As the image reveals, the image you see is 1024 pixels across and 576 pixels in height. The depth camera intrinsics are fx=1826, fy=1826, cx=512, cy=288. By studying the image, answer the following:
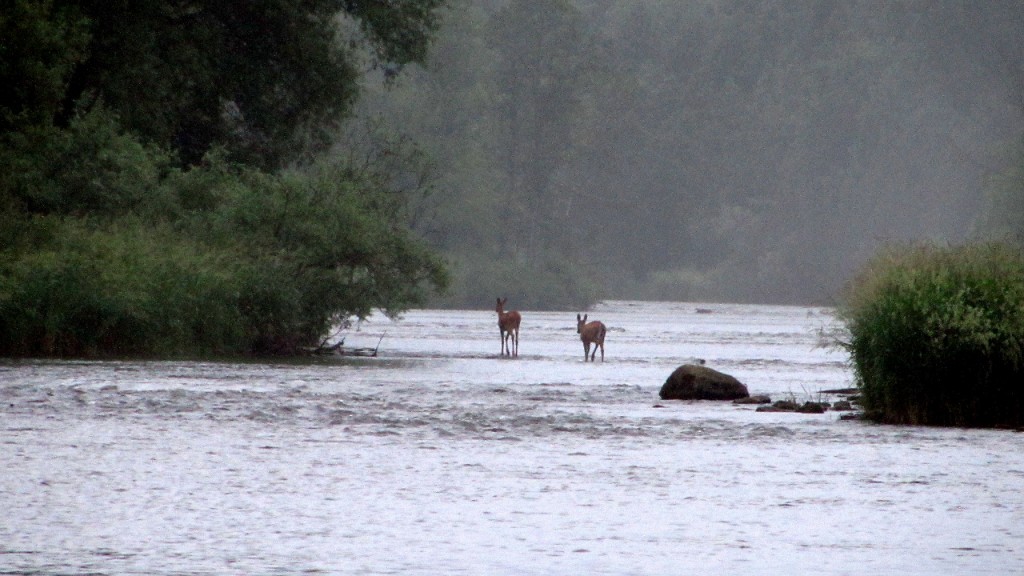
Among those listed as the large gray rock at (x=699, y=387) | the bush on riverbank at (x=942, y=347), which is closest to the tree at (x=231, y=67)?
the large gray rock at (x=699, y=387)

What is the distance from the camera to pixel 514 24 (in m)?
104

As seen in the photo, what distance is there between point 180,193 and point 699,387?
15784 millimetres

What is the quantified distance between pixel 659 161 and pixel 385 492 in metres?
103

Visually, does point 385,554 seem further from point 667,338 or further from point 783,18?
point 783,18

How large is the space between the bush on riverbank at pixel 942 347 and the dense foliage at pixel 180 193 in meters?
13.2

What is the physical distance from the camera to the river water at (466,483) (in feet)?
34.7

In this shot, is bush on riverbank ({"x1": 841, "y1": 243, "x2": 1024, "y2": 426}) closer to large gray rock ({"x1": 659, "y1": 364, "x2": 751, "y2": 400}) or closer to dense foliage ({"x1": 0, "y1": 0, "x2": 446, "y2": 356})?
large gray rock ({"x1": 659, "y1": 364, "x2": 751, "y2": 400})

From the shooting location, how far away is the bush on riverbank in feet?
64.1

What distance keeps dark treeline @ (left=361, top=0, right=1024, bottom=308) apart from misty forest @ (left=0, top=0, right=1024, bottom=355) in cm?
16

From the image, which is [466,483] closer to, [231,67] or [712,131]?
[231,67]

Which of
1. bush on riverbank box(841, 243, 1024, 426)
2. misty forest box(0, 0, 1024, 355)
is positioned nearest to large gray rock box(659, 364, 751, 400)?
bush on riverbank box(841, 243, 1024, 426)

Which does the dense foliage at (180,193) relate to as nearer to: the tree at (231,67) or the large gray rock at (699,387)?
the tree at (231,67)

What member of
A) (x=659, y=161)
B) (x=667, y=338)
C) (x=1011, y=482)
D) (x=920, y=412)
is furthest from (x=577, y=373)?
(x=659, y=161)

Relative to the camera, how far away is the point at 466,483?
13930 millimetres
